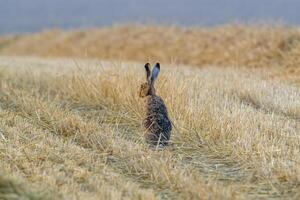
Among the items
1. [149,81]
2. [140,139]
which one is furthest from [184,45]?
[149,81]

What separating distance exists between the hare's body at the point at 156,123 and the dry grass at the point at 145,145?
0.13m

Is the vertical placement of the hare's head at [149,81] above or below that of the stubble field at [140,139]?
above

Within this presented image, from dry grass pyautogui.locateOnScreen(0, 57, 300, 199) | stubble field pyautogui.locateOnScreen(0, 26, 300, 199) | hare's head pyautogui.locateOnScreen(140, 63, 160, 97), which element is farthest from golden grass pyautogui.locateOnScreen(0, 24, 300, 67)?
hare's head pyautogui.locateOnScreen(140, 63, 160, 97)

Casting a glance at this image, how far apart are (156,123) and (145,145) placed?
0.66 feet

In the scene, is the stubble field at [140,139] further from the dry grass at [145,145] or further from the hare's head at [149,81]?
the hare's head at [149,81]

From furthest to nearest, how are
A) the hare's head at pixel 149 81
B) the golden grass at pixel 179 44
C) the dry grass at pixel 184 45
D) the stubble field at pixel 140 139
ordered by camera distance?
the golden grass at pixel 179 44 → the dry grass at pixel 184 45 → the hare's head at pixel 149 81 → the stubble field at pixel 140 139

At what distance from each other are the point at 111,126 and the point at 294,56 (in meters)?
6.02

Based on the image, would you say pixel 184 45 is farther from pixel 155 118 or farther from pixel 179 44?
pixel 155 118

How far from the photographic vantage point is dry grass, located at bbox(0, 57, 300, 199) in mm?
4273

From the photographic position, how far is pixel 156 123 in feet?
17.0

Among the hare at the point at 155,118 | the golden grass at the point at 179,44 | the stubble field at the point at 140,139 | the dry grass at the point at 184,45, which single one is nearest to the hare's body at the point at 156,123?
the hare at the point at 155,118

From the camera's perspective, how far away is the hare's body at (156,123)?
17.1ft

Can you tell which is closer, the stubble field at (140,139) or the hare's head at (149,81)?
the stubble field at (140,139)

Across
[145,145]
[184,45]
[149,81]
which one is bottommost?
[145,145]
